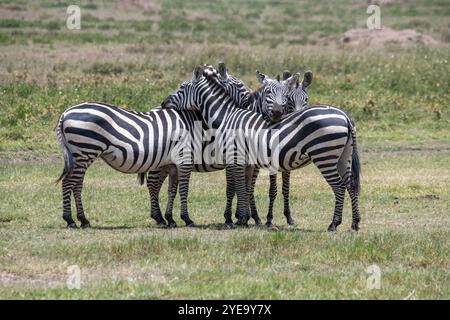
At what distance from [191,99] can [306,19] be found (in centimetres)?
3858

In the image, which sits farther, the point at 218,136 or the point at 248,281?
the point at 218,136

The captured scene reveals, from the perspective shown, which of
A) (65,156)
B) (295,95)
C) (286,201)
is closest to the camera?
(65,156)

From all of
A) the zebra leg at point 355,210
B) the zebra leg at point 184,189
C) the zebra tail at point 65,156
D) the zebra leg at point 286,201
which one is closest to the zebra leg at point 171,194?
the zebra leg at point 184,189

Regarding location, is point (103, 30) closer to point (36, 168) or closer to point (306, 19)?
point (306, 19)

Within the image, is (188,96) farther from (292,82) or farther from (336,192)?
(336,192)

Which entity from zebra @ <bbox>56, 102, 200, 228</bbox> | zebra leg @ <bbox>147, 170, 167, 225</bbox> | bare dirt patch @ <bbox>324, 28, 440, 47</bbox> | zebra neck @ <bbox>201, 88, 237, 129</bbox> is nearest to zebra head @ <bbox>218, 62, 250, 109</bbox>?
zebra neck @ <bbox>201, 88, 237, 129</bbox>

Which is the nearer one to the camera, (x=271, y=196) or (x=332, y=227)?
(x=332, y=227)

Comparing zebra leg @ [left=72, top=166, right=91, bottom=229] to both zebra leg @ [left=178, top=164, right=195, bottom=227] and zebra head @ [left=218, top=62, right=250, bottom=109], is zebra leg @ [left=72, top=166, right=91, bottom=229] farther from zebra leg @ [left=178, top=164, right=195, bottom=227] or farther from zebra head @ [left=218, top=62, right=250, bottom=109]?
zebra head @ [left=218, top=62, right=250, bottom=109]

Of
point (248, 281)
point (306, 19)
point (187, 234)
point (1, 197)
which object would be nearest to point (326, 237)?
point (187, 234)

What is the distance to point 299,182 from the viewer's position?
17.6 m

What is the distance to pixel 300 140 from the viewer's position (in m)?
12.8

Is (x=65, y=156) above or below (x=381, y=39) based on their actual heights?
below

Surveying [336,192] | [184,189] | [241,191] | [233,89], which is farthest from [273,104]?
[184,189]

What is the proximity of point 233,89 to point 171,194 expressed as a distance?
182 centimetres
